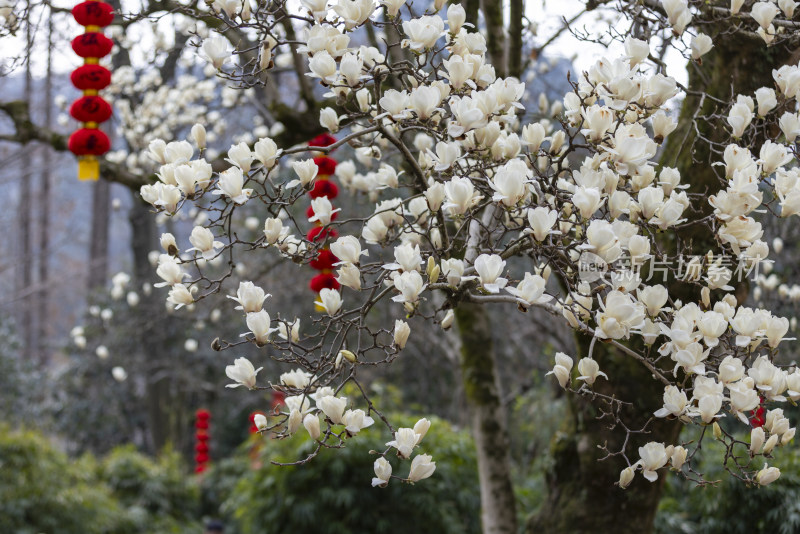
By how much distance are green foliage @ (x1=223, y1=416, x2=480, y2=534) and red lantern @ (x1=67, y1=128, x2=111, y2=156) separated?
8.28 ft

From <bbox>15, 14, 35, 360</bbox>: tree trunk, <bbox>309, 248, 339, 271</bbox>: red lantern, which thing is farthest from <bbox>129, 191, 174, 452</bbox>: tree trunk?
Answer: <bbox>309, 248, 339, 271</bbox>: red lantern

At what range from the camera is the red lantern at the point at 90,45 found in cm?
284

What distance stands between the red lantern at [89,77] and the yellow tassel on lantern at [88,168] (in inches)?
10.7

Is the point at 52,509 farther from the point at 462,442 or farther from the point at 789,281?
the point at 789,281

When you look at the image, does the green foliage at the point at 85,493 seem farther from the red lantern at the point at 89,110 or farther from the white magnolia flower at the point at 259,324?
the white magnolia flower at the point at 259,324

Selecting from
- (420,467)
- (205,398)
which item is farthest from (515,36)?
(205,398)

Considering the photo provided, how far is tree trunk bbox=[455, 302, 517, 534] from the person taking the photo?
10.8ft

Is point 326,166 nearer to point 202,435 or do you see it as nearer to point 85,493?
point 85,493

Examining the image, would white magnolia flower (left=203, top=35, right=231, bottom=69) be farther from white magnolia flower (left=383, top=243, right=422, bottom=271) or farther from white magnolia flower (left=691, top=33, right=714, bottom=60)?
white magnolia flower (left=691, top=33, right=714, bottom=60)

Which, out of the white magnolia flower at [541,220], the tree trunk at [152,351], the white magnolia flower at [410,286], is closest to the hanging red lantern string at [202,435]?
the tree trunk at [152,351]

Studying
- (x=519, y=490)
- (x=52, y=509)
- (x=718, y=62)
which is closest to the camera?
(x=718, y=62)

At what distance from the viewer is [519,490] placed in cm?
508

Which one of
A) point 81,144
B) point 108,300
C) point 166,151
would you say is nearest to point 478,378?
Answer: point 81,144

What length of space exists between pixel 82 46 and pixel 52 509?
4291 mm
